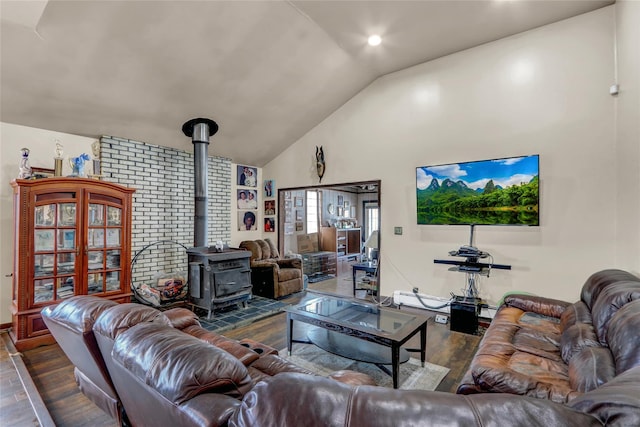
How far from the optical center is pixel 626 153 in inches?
116

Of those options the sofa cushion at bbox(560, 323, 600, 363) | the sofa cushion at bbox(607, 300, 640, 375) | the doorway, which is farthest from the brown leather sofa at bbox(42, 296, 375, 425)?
the doorway

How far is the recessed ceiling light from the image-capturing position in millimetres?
3836

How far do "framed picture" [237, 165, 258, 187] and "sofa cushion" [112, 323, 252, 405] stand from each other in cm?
508

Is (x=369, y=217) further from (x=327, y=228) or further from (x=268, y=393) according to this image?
(x=268, y=393)

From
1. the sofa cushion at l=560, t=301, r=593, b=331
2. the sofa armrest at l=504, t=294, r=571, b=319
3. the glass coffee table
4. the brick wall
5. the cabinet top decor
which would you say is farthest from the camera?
the brick wall

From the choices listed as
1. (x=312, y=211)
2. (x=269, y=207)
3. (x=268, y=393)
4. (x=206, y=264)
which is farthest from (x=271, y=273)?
(x=268, y=393)

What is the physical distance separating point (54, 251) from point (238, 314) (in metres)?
2.18

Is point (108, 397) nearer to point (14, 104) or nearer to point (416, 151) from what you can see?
point (14, 104)

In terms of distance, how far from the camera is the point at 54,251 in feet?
11.0

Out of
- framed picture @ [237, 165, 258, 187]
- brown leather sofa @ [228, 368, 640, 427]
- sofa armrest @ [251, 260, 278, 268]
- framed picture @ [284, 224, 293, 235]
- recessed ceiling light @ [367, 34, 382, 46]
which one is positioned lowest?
sofa armrest @ [251, 260, 278, 268]

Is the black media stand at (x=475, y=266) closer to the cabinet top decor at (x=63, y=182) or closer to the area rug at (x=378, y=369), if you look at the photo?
the area rug at (x=378, y=369)

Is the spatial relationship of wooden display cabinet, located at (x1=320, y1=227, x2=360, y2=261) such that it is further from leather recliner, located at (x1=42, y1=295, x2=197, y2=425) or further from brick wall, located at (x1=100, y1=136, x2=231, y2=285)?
leather recliner, located at (x1=42, y1=295, x2=197, y2=425)

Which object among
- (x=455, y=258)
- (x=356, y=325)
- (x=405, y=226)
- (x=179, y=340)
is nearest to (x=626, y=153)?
(x=455, y=258)

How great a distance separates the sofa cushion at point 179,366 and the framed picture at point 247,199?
16.4 feet
